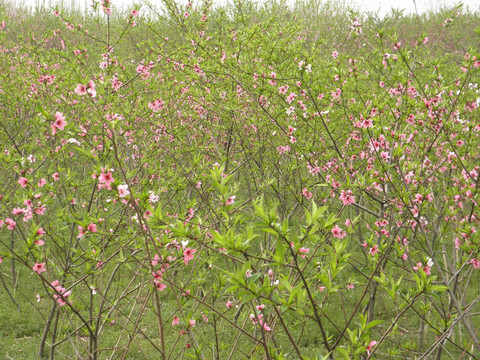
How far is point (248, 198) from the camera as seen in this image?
16.6ft

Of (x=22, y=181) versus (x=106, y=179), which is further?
(x=22, y=181)

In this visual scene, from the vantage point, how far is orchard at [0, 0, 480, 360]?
2.79 meters

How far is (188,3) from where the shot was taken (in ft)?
21.5

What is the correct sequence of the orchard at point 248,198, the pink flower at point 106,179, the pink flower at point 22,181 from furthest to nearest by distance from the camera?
the pink flower at point 22,181
the orchard at point 248,198
the pink flower at point 106,179

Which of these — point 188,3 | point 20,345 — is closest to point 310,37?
point 188,3

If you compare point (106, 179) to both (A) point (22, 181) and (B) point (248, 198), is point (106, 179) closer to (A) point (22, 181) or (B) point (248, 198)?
(A) point (22, 181)

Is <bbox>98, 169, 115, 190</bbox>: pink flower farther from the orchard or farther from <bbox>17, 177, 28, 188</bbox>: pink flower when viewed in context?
<bbox>17, 177, 28, 188</bbox>: pink flower

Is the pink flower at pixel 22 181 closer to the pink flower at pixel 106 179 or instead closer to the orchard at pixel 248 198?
the orchard at pixel 248 198

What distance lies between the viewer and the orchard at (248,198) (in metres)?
2.79

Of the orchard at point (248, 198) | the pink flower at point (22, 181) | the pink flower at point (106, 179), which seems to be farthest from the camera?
the pink flower at point (22, 181)

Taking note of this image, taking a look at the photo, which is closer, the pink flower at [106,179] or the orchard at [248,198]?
the pink flower at [106,179]

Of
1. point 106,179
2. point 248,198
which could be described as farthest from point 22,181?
point 248,198

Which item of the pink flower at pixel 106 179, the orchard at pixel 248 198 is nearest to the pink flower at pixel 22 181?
the orchard at pixel 248 198

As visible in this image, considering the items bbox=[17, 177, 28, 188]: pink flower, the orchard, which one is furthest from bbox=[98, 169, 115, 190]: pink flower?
bbox=[17, 177, 28, 188]: pink flower
